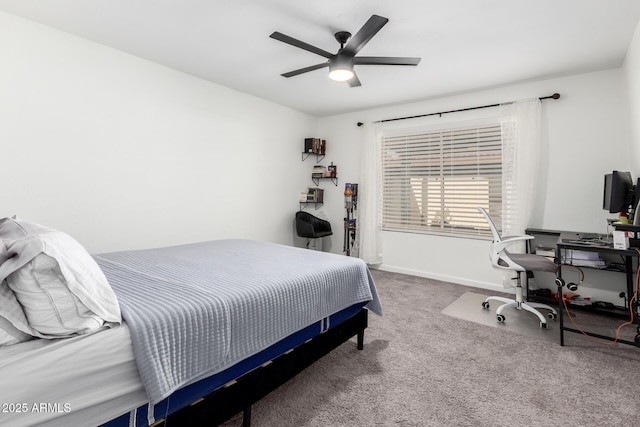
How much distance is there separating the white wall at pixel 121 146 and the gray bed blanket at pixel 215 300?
0.84m

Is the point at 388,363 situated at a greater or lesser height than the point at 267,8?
lesser

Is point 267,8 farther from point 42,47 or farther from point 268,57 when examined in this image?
point 42,47

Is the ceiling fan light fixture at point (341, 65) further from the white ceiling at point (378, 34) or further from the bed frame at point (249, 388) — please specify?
the bed frame at point (249, 388)

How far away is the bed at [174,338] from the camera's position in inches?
38.3

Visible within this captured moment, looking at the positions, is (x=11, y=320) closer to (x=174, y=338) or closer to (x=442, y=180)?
(x=174, y=338)

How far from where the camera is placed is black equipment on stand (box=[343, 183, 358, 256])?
5.01 m

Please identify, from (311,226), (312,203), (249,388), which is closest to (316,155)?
(312,203)

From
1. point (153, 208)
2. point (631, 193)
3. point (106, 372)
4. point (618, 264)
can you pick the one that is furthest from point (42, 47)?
point (618, 264)

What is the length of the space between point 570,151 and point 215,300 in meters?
3.98

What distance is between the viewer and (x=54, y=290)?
3.53 feet

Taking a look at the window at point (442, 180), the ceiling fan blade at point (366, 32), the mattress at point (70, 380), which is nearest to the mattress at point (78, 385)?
the mattress at point (70, 380)

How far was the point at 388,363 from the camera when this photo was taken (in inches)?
85.4

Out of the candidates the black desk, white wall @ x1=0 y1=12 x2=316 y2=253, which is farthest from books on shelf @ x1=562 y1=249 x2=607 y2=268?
white wall @ x1=0 y1=12 x2=316 y2=253

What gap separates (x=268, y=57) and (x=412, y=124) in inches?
93.1
